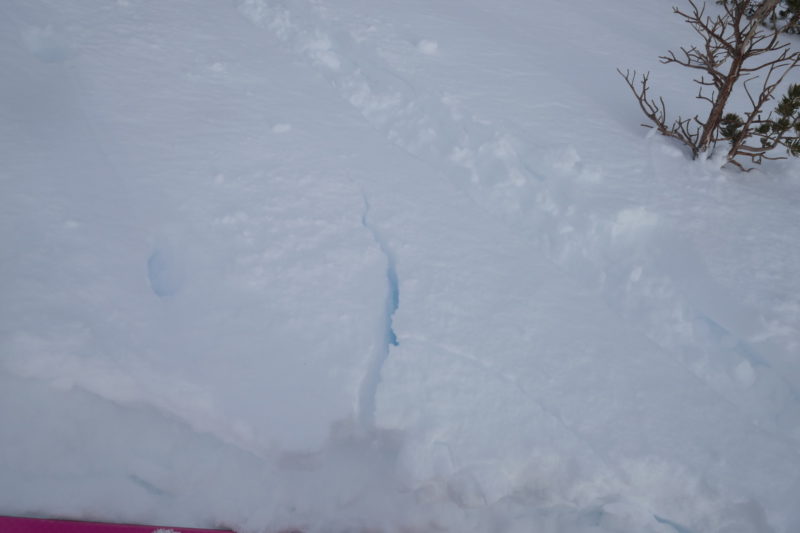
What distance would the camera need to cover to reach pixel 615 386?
5.57ft

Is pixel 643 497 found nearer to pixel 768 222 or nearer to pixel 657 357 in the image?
pixel 657 357

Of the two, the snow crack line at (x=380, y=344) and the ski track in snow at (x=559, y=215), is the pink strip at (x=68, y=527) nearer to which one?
the snow crack line at (x=380, y=344)

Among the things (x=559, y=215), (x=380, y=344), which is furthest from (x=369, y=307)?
(x=559, y=215)

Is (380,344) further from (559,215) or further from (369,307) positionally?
(559,215)

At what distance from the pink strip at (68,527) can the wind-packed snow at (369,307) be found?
3 cm

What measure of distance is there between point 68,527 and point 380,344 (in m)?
1.06

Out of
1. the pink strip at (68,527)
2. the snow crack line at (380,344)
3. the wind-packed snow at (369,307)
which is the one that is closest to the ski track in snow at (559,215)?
the wind-packed snow at (369,307)

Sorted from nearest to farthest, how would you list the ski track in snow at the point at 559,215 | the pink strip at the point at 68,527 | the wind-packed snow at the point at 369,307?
the pink strip at the point at 68,527
the wind-packed snow at the point at 369,307
the ski track in snow at the point at 559,215

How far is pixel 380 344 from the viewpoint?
176cm

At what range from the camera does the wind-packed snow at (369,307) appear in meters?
1.53

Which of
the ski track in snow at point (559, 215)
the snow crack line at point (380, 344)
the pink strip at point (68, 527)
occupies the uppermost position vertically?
the ski track in snow at point (559, 215)

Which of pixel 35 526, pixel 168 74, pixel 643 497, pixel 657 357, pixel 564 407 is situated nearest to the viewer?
pixel 35 526

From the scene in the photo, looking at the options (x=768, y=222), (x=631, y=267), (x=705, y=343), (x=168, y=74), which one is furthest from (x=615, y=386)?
(x=168, y=74)

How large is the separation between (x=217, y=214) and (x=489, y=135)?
1.47 meters
